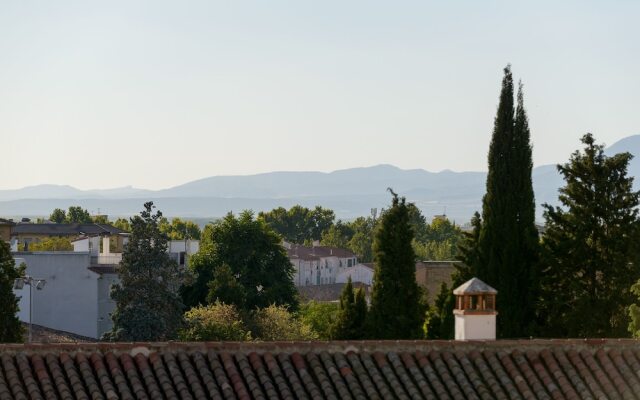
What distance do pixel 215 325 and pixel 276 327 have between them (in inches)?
195

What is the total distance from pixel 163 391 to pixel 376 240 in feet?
92.2

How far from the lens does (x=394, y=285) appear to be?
4747 cm

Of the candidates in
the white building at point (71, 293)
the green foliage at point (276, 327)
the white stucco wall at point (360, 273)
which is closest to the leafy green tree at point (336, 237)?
the white stucco wall at point (360, 273)

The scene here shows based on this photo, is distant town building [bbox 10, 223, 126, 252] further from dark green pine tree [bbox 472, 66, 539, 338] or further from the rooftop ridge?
the rooftop ridge

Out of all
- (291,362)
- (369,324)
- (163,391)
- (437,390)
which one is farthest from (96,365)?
(369,324)

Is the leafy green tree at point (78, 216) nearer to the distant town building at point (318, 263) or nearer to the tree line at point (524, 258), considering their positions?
the distant town building at point (318, 263)

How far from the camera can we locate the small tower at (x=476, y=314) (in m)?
25.6

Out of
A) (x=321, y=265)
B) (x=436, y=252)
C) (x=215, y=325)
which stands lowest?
(x=321, y=265)

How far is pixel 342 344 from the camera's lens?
72.9ft

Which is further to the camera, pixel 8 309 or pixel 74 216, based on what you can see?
pixel 74 216

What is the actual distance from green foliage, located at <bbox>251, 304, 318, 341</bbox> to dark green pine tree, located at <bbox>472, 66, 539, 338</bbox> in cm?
1508

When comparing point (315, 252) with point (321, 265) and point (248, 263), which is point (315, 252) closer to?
point (321, 265)

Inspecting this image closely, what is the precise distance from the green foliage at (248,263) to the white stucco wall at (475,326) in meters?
45.4

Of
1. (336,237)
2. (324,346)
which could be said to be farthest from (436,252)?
(324,346)
